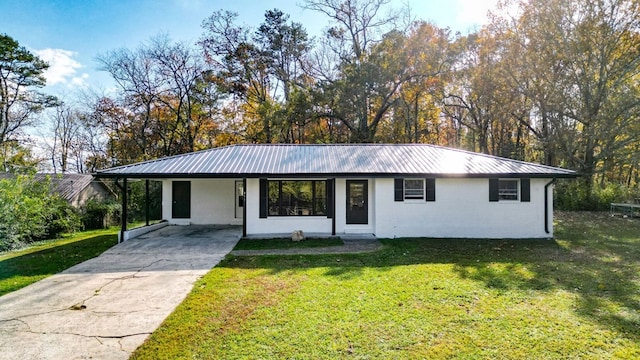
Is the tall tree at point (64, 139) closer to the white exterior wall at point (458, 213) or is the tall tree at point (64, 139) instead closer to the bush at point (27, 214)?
Result: the bush at point (27, 214)

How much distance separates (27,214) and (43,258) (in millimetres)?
3435

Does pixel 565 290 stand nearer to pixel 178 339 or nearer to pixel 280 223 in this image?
pixel 178 339

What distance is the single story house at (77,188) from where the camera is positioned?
1505cm

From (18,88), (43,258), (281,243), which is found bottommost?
(43,258)

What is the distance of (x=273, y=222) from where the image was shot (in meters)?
11.0

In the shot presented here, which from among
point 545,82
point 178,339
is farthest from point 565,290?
point 545,82

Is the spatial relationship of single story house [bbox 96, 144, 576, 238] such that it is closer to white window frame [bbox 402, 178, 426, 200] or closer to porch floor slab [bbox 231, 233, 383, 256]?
white window frame [bbox 402, 178, 426, 200]

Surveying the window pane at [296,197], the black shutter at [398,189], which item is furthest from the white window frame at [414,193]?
the window pane at [296,197]

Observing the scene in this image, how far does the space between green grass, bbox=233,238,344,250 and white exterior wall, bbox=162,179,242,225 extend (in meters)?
3.83

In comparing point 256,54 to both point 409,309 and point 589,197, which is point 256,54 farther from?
point 589,197

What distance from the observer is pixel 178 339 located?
12.6 feet

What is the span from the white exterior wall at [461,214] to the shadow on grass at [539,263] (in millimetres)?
635

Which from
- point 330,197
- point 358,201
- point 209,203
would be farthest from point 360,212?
point 209,203

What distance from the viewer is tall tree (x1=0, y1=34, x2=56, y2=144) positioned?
19.7 metres
